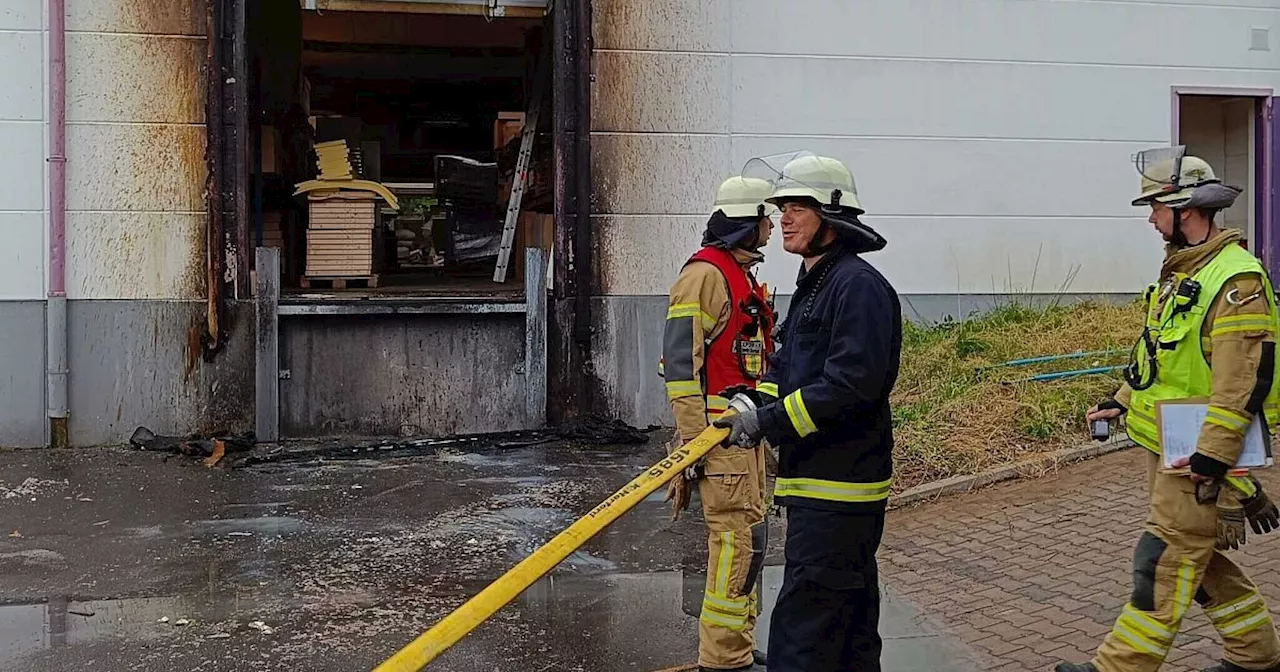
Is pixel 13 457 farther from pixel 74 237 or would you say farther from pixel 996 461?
pixel 996 461

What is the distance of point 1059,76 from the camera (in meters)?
11.0

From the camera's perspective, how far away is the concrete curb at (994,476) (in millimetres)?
7426

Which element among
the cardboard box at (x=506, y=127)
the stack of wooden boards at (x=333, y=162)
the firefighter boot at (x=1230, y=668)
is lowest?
the firefighter boot at (x=1230, y=668)

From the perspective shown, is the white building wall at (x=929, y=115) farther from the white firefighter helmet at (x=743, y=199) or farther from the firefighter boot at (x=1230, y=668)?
the firefighter boot at (x=1230, y=668)

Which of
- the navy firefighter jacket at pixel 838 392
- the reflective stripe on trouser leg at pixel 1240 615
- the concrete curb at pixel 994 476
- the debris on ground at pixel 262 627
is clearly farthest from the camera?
the concrete curb at pixel 994 476

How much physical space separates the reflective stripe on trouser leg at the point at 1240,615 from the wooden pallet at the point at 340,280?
8.14m

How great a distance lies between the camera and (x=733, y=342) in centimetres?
496

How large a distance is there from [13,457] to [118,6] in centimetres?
336

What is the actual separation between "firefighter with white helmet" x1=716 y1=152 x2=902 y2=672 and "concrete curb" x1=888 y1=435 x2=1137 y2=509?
11.8ft

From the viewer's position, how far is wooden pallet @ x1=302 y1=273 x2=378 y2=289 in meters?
11.1

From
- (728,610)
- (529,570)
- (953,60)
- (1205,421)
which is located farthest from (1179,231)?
(953,60)

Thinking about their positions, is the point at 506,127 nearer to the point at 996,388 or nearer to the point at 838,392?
the point at 996,388

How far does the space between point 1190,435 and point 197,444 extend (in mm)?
7045

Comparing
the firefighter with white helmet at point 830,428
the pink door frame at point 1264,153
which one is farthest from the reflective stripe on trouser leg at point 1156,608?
the pink door frame at point 1264,153
